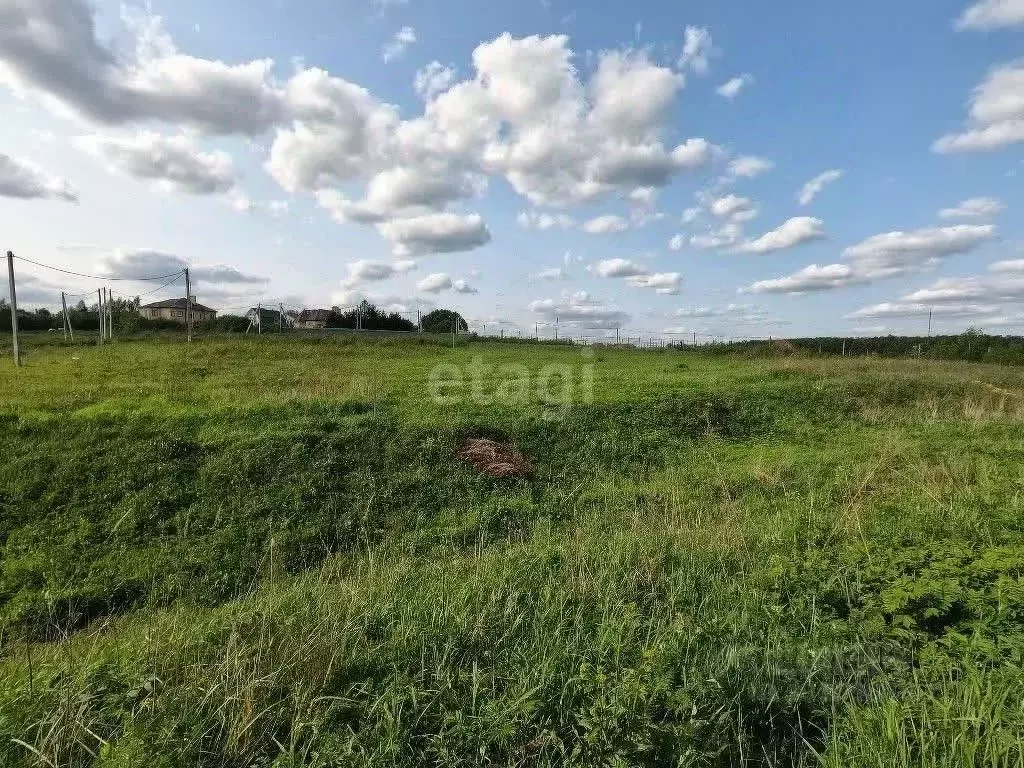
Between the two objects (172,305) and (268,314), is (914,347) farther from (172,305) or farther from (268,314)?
(172,305)

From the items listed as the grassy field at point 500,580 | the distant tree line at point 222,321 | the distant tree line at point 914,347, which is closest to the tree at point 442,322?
the distant tree line at point 222,321

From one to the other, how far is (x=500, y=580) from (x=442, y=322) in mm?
41224

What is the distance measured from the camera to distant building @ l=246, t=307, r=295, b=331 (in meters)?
35.2

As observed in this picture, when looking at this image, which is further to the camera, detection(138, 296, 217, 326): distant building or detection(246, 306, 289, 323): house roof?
detection(138, 296, 217, 326): distant building

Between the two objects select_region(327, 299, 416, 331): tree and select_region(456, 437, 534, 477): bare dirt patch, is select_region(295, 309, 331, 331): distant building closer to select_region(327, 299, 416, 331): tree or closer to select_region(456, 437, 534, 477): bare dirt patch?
select_region(327, 299, 416, 331): tree

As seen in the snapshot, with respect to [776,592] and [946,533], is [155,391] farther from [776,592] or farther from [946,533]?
[946,533]

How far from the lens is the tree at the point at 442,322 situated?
4362cm

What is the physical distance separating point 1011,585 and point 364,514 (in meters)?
6.83

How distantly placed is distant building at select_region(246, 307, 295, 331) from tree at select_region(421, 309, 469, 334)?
32.8ft

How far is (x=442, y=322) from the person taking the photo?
4522cm

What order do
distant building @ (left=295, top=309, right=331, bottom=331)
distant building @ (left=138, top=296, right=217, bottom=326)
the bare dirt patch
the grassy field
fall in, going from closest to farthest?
the grassy field
the bare dirt patch
distant building @ (left=295, top=309, right=331, bottom=331)
distant building @ (left=138, top=296, right=217, bottom=326)

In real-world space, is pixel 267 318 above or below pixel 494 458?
above

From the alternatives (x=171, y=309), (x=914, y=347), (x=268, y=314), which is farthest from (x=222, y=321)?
(x=914, y=347)

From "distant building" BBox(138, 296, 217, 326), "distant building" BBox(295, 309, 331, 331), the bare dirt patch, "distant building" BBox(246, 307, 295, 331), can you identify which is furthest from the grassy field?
"distant building" BBox(138, 296, 217, 326)
